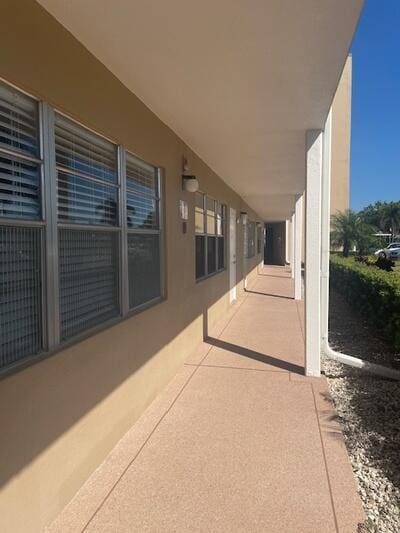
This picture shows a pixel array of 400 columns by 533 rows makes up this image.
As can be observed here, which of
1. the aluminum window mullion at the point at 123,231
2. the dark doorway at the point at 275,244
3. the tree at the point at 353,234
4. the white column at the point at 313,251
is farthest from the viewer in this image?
the dark doorway at the point at 275,244

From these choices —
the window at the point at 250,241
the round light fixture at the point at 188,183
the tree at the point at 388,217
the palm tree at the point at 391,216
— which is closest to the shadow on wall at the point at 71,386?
the round light fixture at the point at 188,183

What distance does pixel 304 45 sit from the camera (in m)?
2.65

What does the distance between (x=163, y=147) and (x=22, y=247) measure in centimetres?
252

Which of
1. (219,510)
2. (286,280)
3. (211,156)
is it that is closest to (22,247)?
(219,510)

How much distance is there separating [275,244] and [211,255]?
1886 centimetres

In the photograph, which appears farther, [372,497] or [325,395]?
[325,395]

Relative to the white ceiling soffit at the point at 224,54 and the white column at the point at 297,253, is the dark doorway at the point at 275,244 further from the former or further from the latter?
the white ceiling soffit at the point at 224,54

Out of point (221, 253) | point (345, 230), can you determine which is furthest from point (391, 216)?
point (221, 253)

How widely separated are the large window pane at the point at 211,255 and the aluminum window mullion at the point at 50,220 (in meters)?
4.87

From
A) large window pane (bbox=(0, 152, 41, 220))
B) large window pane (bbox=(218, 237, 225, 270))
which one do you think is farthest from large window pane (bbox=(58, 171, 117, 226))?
large window pane (bbox=(218, 237, 225, 270))

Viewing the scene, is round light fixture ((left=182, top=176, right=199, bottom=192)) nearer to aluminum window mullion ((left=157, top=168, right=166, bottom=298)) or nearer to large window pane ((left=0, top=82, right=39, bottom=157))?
aluminum window mullion ((left=157, top=168, right=166, bottom=298))

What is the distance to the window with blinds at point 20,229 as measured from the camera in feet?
6.70

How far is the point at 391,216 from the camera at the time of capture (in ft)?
219

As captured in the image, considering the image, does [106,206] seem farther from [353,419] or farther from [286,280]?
[286,280]
